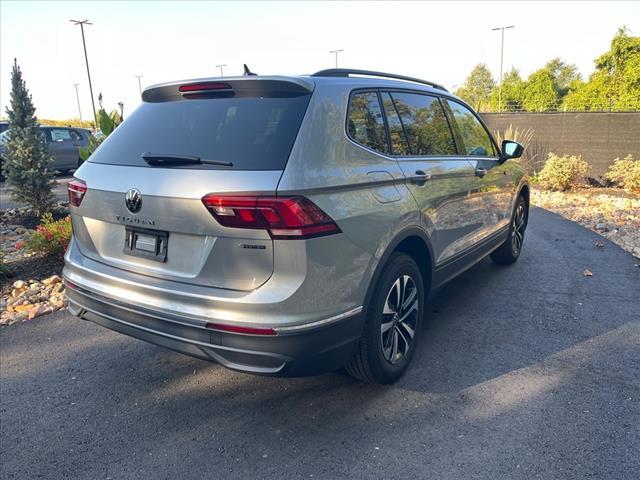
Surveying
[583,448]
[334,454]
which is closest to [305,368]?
[334,454]

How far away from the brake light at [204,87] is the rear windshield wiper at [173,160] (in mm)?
468

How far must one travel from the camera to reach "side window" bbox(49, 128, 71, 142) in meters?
16.8

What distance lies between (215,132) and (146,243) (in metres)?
0.69

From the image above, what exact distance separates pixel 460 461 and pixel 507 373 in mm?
1040

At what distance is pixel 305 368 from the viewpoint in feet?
8.08

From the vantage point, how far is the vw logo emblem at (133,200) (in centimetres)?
258

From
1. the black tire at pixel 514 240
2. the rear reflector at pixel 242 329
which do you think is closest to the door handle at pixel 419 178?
the rear reflector at pixel 242 329

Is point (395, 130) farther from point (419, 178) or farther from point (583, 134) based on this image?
point (583, 134)

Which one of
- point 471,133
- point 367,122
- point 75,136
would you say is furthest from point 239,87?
point 75,136

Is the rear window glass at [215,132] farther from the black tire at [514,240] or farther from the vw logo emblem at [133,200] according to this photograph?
the black tire at [514,240]

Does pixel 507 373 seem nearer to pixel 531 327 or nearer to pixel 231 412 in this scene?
pixel 531 327

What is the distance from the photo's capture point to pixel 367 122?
2.98m

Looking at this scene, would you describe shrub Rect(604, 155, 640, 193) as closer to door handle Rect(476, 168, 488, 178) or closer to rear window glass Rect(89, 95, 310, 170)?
door handle Rect(476, 168, 488, 178)

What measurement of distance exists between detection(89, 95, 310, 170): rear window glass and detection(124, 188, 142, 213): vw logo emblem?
18cm
